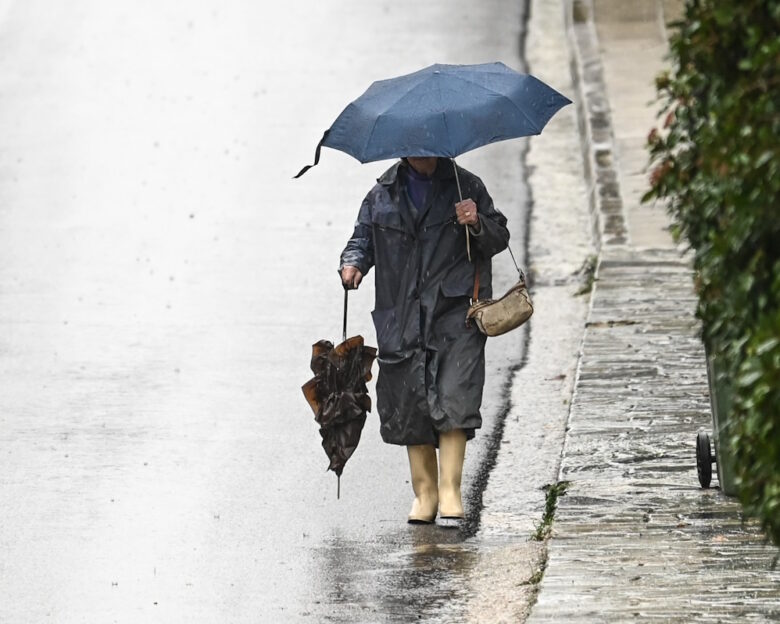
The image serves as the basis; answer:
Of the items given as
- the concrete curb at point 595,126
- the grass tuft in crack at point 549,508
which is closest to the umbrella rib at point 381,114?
the grass tuft in crack at point 549,508

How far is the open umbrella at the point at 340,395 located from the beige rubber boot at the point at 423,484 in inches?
11.1

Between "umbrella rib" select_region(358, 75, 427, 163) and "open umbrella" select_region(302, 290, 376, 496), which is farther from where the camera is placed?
"open umbrella" select_region(302, 290, 376, 496)

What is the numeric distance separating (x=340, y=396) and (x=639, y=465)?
1.46m

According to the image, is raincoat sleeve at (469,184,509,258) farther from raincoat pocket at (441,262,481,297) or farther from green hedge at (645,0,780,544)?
green hedge at (645,0,780,544)

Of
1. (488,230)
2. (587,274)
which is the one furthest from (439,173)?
(587,274)

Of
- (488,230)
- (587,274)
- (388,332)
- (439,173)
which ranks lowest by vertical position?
(587,274)

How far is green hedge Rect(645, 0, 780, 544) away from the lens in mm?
4906

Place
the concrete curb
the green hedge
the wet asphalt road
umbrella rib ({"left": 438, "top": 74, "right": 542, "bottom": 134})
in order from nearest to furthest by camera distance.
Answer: the green hedge
the wet asphalt road
umbrella rib ({"left": 438, "top": 74, "right": 542, "bottom": 134})
the concrete curb

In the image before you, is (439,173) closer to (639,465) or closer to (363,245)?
(363,245)

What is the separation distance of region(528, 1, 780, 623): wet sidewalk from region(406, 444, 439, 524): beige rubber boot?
0.60 metres

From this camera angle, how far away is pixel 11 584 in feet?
25.2

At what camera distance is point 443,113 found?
27.8ft

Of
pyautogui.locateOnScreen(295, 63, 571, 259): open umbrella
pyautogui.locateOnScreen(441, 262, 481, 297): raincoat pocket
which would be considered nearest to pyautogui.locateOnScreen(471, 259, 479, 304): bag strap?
pyautogui.locateOnScreen(441, 262, 481, 297): raincoat pocket

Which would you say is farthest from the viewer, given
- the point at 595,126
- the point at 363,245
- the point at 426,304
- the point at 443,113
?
the point at 595,126
